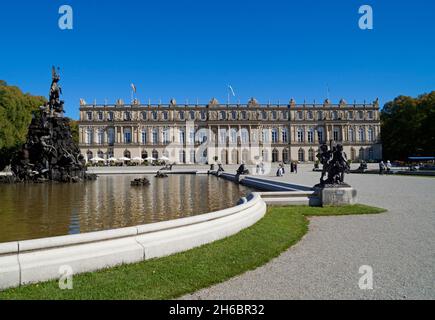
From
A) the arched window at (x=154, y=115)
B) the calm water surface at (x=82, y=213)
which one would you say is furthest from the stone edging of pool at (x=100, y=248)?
the arched window at (x=154, y=115)

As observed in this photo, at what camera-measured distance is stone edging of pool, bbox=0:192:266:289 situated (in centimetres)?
398

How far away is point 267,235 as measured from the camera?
657 centimetres

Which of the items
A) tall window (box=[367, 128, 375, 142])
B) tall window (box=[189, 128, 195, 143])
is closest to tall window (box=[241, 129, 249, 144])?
tall window (box=[189, 128, 195, 143])

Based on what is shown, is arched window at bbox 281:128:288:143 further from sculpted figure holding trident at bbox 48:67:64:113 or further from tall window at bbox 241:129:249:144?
sculpted figure holding trident at bbox 48:67:64:113

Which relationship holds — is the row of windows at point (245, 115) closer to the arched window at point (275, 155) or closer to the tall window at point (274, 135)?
the tall window at point (274, 135)

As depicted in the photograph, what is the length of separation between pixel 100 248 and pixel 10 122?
43.4 metres

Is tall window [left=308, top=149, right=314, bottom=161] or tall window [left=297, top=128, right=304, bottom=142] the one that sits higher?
tall window [left=297, top=128, right=304, bottom=142]

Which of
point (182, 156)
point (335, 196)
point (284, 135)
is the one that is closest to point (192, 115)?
point (182, 156)

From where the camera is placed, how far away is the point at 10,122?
40438 mm

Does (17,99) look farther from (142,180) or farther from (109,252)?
(109,252)

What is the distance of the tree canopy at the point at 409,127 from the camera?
2267 inches

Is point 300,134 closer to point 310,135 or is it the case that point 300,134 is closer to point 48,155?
point 310,135

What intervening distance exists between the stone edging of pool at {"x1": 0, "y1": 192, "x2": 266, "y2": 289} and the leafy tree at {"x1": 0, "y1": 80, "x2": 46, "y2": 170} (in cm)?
3740

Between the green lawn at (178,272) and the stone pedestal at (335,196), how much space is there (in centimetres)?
399
